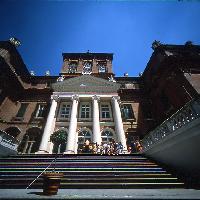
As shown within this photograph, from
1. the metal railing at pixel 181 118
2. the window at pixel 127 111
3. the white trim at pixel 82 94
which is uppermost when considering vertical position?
the white trim at pixel 82 94

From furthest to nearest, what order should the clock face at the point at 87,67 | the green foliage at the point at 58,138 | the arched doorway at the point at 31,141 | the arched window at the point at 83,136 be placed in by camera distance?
1. the clock face at the point at 87,67
2. the arched window at the point at 83,136
3. the arched doorway at the point at 31,141
4. the green foliage at the point at 58,138

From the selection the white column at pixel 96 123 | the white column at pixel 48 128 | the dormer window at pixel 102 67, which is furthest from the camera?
the dormer window at pixel 102 67

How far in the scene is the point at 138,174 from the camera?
8.54 meters

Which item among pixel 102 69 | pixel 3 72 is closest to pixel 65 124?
pixel 3 72

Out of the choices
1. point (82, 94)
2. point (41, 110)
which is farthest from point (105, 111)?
point (41, 110)

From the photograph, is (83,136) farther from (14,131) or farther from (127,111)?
(14,131)

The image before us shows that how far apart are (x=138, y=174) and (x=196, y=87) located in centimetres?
1166

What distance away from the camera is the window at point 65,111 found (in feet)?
76.4

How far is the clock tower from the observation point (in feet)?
95.6

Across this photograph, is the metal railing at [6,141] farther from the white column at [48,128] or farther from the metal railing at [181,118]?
the metal railing at [181,118]

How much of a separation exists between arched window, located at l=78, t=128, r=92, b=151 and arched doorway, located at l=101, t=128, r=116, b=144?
1.62 m

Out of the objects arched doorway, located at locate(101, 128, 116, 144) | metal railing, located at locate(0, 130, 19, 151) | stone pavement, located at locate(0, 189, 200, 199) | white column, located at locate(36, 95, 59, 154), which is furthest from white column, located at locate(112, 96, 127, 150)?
stone pavement, located at locate(0, 189, 200, 199)

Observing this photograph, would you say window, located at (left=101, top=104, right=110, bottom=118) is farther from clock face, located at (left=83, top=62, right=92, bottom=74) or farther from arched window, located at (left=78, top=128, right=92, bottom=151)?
clock face, located at (left=83, top=62, right=92, bottom=74)

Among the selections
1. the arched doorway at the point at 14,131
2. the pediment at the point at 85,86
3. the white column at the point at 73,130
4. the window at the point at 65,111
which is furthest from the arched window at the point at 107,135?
the arched doorway at the point at 14,131
